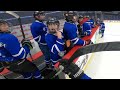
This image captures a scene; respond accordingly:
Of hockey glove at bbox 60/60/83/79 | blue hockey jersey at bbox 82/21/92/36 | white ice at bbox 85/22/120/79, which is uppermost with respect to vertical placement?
hockey glove at bbox 60/60/83/79

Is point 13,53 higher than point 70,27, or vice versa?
point 70,27

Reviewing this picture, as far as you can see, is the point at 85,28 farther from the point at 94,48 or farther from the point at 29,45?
the point at 29,45

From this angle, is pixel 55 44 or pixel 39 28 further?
pixel 39 28

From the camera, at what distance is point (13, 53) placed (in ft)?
8.12

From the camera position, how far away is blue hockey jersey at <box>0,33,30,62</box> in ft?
7.84

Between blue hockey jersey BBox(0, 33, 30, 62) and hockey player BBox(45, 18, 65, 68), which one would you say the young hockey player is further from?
blue hockey jersey BBox(0, 33, 30, 62)

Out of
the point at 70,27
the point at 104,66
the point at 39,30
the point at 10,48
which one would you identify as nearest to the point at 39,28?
the point at 39,30

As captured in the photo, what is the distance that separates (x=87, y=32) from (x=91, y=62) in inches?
32.6

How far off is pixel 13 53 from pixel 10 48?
3.2 inches

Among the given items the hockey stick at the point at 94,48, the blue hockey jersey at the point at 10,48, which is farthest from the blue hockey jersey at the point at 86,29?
the blue hockey jersey at the point at 10,48

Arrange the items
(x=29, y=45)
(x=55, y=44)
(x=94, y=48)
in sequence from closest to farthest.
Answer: (x=55, y=44), (x=29, y=45), (x=94, y=48)

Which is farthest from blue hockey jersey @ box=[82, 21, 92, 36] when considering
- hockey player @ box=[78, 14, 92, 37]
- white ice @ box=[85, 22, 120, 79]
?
white ice @ box=[85, 22, 120, 79]

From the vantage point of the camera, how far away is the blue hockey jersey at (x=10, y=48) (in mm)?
2391
